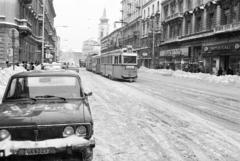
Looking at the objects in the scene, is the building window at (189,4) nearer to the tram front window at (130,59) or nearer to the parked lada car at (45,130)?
the tram front window at (130,59)

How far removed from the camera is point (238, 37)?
3288 centimetres

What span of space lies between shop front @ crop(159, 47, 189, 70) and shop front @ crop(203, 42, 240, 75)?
470cm

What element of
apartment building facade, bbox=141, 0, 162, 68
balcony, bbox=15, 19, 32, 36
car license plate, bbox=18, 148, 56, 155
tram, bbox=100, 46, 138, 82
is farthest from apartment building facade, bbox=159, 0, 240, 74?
car license plate, bbox=18, 148, 56, 155

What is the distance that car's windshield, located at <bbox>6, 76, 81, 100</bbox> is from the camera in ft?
18.7

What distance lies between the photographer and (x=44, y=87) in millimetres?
5824

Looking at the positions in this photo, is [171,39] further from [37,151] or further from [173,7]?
[37,151]

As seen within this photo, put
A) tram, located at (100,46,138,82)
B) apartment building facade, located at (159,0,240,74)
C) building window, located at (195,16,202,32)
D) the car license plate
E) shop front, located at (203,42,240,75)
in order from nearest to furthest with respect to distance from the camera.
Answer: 1. the car license plate
2. tram, located at (100,46,138,82)
3. shop front, located at (203,42,240,75)
4. apartment building facade, located at (159,0,240,74)
5. building window, located at (195,16,202,32)

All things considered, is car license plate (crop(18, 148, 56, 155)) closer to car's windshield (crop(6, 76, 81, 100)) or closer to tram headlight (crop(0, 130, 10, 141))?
tram headlight (crop(0, 130, 10, 141))

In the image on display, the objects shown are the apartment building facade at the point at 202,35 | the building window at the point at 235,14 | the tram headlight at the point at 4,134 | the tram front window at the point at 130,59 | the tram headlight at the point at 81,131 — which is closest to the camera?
the tram headlight at the point at 4,134

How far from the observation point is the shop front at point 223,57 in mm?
33872

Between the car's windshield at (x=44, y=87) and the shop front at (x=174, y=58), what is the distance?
127 feet

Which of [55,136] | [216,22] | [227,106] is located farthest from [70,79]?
[216,22]

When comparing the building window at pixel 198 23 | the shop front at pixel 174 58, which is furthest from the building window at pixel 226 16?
the shop front at pixel 174 58

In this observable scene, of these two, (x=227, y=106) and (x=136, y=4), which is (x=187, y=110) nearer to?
(x=227, y=106)
